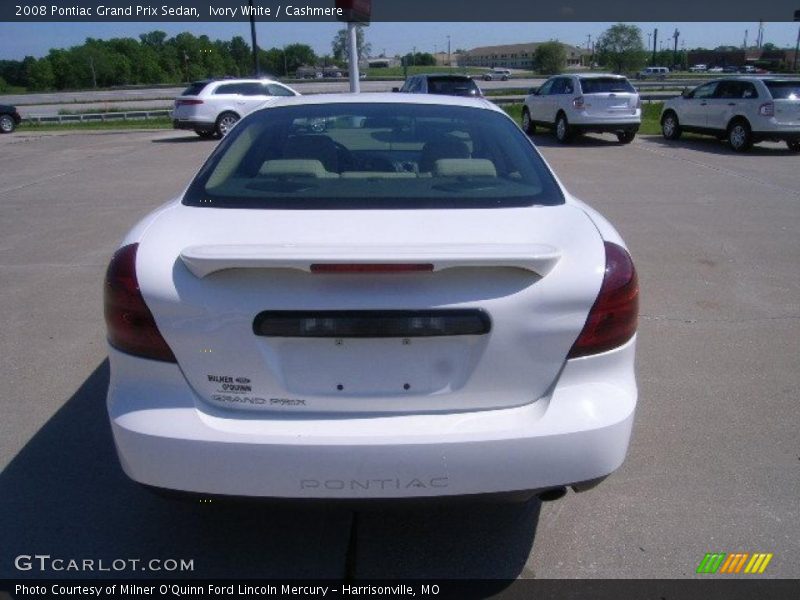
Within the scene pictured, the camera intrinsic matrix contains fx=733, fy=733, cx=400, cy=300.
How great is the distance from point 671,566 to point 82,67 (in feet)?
348

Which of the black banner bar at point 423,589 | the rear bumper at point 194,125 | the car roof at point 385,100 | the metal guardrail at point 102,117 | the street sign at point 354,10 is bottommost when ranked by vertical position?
the black banner bar at point 423,589

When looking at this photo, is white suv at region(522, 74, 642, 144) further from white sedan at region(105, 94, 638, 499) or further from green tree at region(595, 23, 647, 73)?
green tree at region(595, 23, 647, 73)

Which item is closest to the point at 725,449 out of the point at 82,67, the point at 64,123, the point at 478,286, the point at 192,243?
the point at 478,286

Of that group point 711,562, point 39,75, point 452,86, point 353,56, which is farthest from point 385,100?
point 39,75

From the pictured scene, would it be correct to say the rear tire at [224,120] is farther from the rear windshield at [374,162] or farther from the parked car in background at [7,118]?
the rear windshield at [374,162]

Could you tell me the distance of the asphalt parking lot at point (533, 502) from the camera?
290cm

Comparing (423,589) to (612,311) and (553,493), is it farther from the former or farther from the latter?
(612,311)

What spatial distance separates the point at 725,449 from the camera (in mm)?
3670

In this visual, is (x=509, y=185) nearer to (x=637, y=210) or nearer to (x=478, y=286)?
(x=478, y=286)

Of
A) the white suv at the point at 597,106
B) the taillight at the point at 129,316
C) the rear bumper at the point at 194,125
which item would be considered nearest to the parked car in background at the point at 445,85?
the white suv at the point at 597,106

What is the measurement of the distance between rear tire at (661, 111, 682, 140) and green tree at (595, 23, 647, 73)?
2074 inches

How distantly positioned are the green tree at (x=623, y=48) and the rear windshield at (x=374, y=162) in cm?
7002

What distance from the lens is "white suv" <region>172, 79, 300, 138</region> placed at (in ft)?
70.0

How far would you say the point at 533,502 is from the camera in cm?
324
